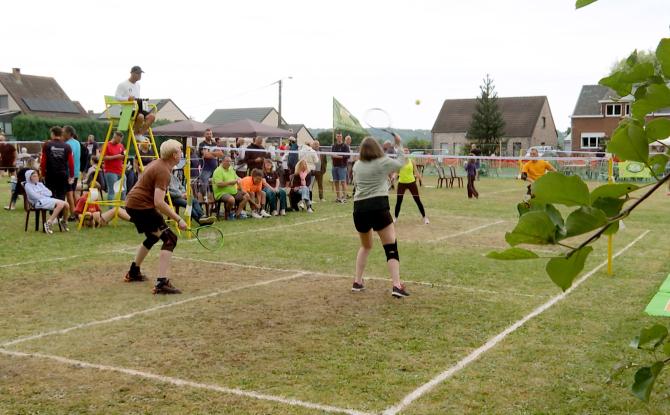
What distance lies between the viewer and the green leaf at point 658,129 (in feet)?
3.76

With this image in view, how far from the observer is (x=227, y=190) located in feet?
57.3

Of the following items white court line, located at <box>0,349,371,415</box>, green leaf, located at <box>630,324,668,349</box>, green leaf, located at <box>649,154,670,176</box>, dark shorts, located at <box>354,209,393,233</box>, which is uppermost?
green leaf, located at <box>649,154,670,176</box>

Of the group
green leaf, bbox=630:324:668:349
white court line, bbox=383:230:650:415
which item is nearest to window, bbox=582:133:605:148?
white court line, bbox=383:230:650:415

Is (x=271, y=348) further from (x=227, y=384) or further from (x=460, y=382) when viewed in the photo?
(x=460, y=382)

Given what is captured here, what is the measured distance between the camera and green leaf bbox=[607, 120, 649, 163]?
3.45ft

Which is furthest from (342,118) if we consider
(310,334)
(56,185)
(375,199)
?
(310,334)

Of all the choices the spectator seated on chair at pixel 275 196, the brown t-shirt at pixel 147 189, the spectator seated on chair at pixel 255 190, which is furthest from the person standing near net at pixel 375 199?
the spectator seated on chair at pixel 275 196

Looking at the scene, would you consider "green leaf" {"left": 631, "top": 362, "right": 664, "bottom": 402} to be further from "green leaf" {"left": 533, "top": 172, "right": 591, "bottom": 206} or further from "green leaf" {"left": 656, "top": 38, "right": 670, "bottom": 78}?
"green leaf" {"left": 656, "top": 38, "right": 670, "bottom": 78}

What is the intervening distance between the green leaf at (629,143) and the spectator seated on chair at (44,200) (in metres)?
14.5

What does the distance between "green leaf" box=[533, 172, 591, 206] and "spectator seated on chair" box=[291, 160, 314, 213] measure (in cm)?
1880

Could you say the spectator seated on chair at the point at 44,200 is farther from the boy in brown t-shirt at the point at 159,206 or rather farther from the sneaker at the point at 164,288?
the sneaker at the point at 164,288

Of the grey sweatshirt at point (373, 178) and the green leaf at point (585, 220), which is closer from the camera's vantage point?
the green leaf at point (585, 220)

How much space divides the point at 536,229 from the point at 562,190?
0.07 m

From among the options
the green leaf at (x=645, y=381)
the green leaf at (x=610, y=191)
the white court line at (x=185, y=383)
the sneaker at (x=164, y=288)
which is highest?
the green leaf at (x=610, y=191)
